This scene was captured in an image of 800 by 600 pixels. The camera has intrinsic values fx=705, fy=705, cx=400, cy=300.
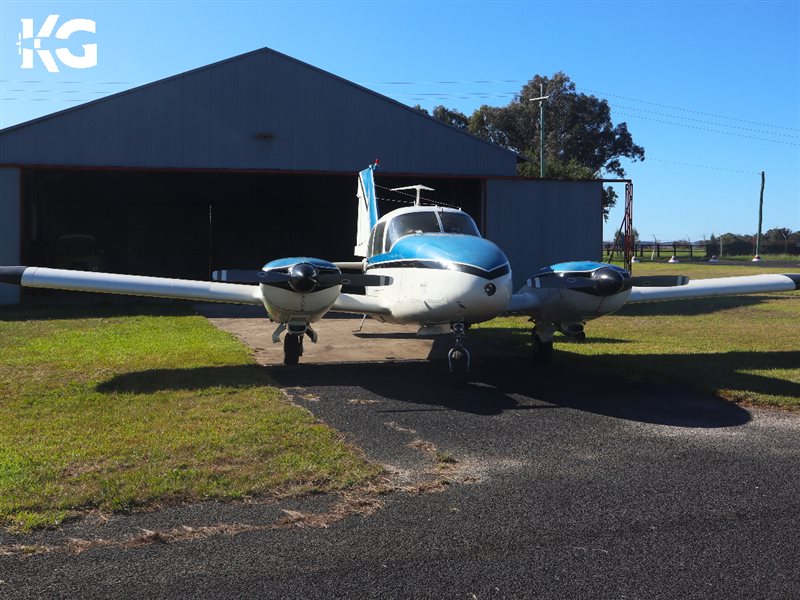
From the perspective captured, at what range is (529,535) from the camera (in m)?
4.81

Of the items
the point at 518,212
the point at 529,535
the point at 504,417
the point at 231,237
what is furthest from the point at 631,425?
the point at 231,237

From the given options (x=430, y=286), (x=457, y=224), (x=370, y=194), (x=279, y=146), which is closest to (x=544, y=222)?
(x=279, y=146)

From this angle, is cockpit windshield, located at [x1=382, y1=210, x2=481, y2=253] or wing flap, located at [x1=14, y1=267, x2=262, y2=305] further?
cockpit windshield, located at [x1=382, y1=210, x2=481, y2=253]

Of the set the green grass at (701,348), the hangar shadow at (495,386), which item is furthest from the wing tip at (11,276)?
the green grass at (701,348)

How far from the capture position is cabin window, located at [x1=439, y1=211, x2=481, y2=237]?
11508 mm

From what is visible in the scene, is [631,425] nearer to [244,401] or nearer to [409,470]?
[409,470]

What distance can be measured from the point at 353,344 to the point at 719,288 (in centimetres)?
719

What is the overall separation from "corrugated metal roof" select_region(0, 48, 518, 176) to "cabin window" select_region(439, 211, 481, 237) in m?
13.4

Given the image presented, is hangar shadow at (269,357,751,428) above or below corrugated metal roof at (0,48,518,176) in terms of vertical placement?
below

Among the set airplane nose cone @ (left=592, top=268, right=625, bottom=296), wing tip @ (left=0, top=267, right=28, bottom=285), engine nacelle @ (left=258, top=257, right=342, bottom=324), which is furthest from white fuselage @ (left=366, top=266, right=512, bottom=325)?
wing tip @ (left=0, top=267, right=28, bottom=285)

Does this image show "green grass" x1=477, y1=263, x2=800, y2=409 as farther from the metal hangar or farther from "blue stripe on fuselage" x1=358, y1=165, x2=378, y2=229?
the metal hangar

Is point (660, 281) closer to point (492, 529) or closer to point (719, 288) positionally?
point (719, 288)

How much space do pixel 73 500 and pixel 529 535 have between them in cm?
335

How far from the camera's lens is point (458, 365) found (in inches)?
396
